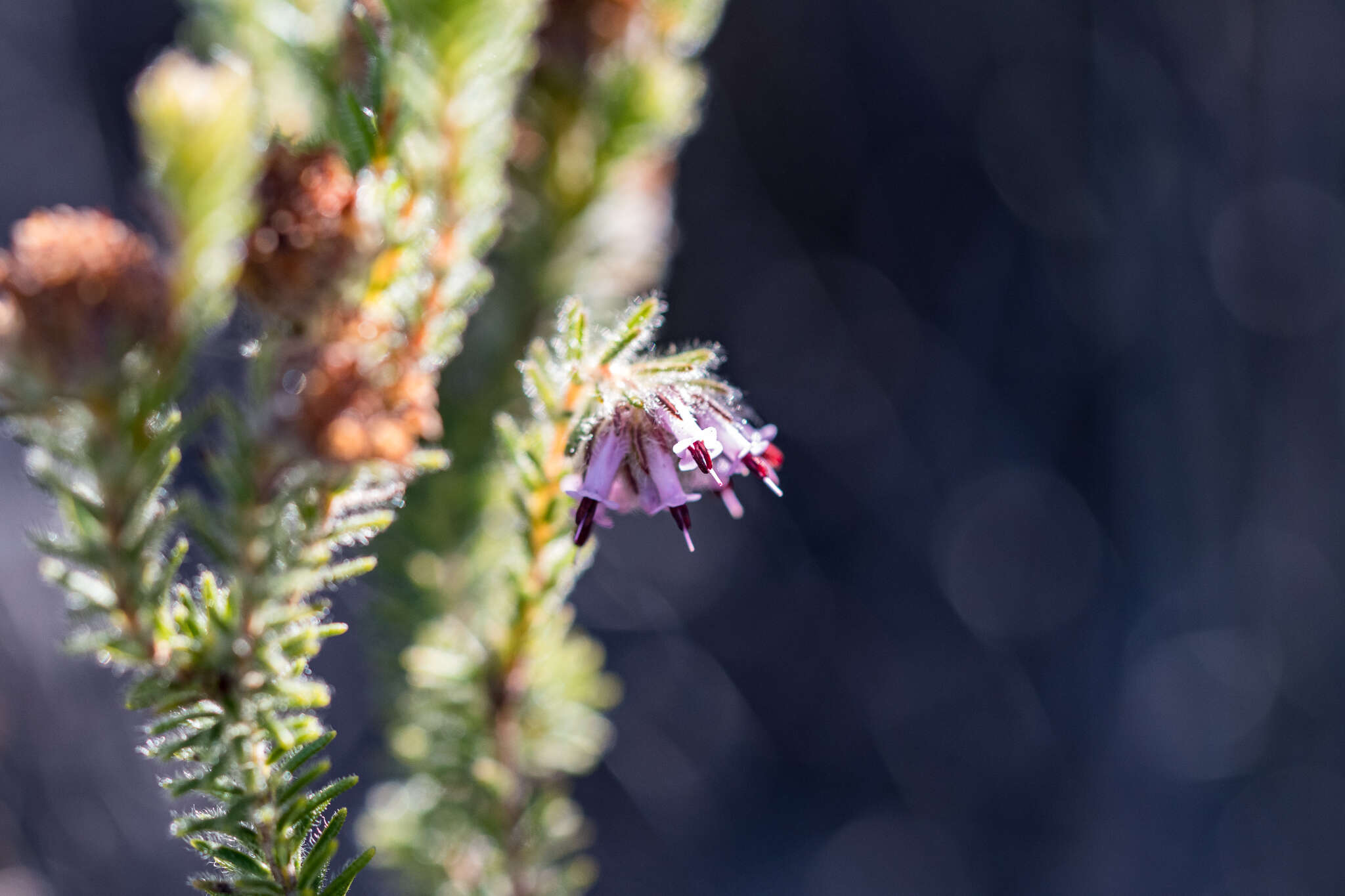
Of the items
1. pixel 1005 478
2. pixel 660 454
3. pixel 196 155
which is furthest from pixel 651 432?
pixel 1005 478

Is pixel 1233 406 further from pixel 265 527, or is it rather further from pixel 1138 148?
pixel 265 527

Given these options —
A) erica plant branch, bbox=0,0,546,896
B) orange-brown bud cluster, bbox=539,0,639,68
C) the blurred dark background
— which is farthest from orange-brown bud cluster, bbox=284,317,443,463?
the blurred dark background

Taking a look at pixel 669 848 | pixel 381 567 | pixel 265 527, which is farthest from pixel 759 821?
pixel 265 527

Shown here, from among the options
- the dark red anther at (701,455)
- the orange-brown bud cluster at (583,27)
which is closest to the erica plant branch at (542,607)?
the dark red anther at (701,455)

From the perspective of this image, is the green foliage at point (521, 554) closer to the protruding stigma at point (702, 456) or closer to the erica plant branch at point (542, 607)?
the erica plant branch at point (542, 607)

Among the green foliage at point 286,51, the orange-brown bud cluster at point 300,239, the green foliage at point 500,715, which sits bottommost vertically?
Result: the green foliage at point 500,715

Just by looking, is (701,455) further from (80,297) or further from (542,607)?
(80,297)

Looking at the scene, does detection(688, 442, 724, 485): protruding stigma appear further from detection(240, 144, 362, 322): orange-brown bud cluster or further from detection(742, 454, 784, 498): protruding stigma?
detection(240, 144, 362, 322): orange-brown bud cluster
